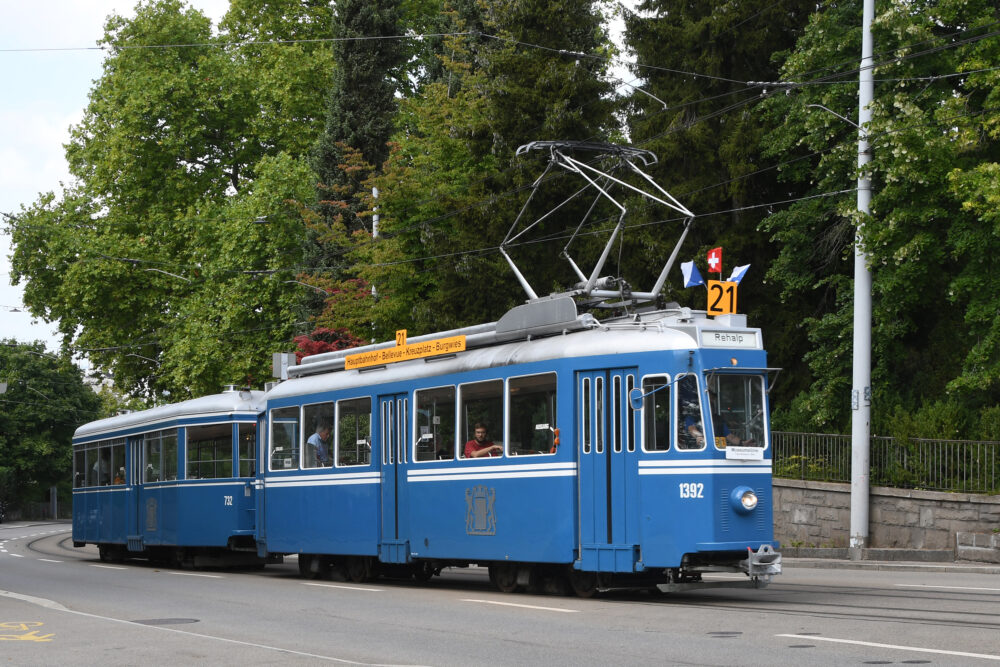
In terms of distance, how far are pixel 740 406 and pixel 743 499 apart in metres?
1.11

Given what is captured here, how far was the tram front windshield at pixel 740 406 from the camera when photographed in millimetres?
15875

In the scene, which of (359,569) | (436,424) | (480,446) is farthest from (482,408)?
(359,569)

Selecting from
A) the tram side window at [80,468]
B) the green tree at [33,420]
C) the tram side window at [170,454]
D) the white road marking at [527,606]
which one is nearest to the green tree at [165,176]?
the tram side window at [80,468]

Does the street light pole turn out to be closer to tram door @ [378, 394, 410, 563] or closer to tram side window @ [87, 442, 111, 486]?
tram door @ [378, 394, 410, 563]

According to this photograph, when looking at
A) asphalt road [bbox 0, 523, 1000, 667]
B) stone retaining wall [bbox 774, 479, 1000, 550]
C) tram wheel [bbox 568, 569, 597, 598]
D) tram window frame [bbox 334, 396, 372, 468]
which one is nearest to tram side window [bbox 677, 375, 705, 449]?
asphalt road [bbox 0, 523, 1000, 667]

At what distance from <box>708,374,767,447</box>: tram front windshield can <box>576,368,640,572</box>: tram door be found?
36.7 inches

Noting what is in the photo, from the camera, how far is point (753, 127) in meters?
32.8

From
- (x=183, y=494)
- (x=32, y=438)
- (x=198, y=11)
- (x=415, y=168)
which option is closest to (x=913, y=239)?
(x=183, y=494)

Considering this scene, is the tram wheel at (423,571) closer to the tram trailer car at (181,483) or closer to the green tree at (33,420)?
the tram trailer car at (181,483)

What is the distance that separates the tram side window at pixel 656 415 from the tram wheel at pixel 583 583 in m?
1.91

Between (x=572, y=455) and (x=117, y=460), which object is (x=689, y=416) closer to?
(x=572, y=455)

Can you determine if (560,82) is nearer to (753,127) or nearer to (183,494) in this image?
(753,127)

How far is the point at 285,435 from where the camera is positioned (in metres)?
23.2

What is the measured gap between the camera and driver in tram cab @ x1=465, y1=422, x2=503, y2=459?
711 inches
